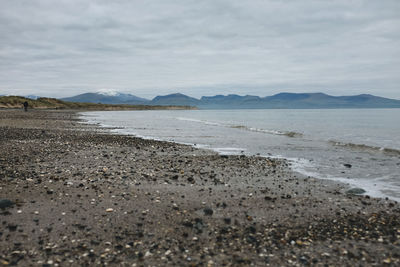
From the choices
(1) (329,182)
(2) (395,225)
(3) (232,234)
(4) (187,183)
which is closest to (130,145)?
(4) (187,183)

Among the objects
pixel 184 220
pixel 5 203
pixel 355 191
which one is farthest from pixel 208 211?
pixel 355 191

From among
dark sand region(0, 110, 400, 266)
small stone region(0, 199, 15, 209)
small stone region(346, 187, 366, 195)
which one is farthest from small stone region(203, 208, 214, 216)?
small stone region(346, 187, 366, 195)

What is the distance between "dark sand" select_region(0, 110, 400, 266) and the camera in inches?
255

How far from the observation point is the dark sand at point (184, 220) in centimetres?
648

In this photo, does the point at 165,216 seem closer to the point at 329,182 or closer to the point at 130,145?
the point at 329,182

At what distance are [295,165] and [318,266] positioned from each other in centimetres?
1202

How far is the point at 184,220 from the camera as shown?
8.38 meters

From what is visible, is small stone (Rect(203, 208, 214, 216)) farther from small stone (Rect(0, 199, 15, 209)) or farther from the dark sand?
small stone (Rect(0, 199, 15, 209))

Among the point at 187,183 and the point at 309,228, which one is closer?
the point at 309,228

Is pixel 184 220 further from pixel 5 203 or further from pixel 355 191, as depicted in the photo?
pixel 355 191

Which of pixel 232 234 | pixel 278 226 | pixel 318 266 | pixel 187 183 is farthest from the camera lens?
pixel 187 183

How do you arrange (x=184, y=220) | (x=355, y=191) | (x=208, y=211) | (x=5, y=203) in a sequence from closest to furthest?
(x=184, y=220) < (x=5, y=203) < (x=208, y=211) < (x=355, y=191)

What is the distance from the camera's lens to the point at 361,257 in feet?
21.2

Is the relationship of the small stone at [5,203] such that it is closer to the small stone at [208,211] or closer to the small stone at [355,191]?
the small stone at [208,211]
